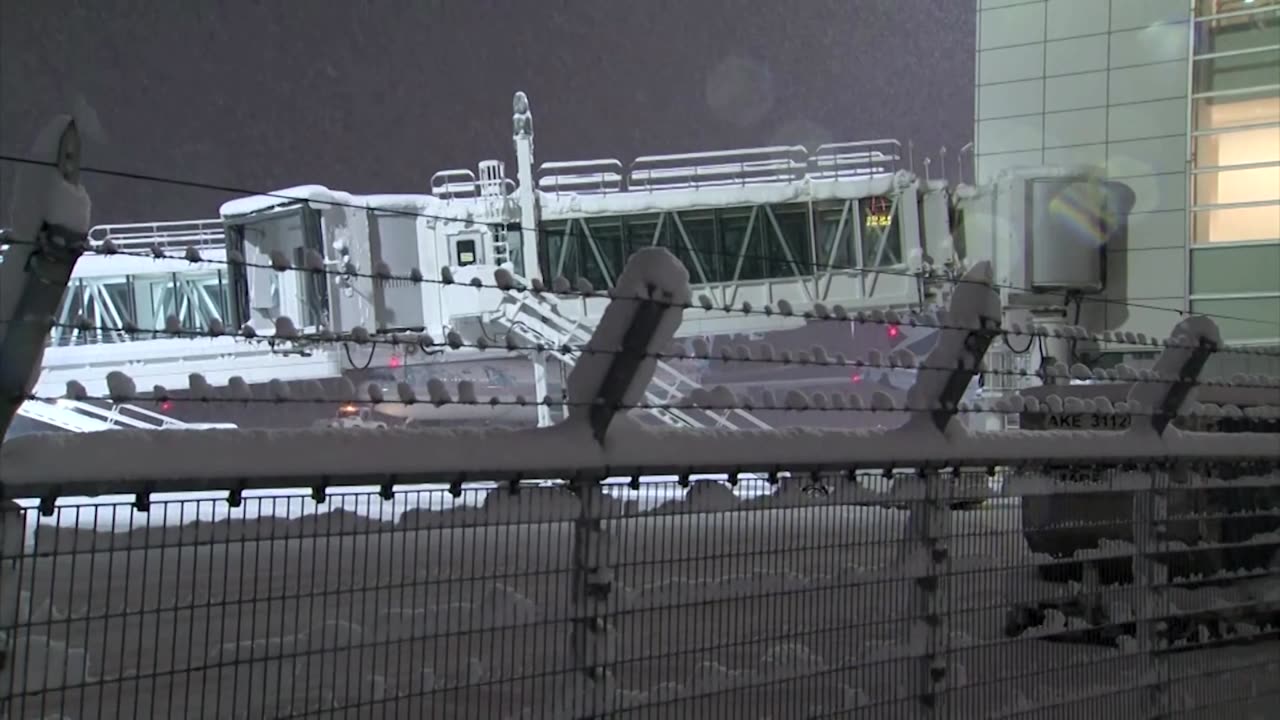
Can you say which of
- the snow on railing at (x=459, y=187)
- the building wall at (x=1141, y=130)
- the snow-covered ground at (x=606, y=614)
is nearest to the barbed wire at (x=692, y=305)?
the snow-covered ground at (x=606, y=614)

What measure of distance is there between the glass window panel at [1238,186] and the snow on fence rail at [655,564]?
11.9 meters

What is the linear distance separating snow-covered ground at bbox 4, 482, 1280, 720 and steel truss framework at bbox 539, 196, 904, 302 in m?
13.6

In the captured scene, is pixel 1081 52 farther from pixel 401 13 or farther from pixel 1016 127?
pixel 401 13

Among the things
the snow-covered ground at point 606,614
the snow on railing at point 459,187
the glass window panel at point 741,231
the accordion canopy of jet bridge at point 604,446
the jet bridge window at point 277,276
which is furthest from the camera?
the glass window panel at point 741,231

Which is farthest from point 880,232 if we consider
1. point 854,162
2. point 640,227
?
point 640,227

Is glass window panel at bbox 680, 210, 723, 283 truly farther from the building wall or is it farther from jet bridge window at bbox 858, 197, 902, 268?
the building wall

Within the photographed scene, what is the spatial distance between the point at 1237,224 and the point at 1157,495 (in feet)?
42.6

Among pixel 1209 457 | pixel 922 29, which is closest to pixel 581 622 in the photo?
A: pixel 1209 457

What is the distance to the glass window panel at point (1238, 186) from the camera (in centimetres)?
1452

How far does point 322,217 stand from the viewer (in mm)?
15805

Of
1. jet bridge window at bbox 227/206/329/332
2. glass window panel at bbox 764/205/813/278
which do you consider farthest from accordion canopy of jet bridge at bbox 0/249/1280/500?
glass window panel at bbox 764/205/813/278

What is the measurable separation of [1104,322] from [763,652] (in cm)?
1537

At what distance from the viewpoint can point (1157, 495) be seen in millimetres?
3457

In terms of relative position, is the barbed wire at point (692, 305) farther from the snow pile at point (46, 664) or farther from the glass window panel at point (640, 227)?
the glass window panel at point (640, 227)
